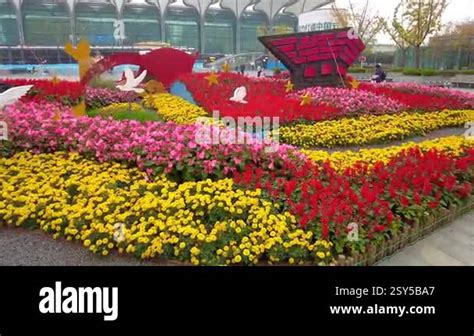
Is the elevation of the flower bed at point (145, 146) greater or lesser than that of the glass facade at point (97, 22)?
lesser

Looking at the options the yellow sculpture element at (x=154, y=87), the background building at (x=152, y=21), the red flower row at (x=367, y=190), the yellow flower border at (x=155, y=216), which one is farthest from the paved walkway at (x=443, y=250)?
the background building at (x=152, y=21)

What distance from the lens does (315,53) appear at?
36.7 feet

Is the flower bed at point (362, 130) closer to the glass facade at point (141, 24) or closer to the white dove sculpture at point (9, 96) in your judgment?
the white dove sculpture at point (9, 96)

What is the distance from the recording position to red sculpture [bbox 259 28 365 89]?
11.2m

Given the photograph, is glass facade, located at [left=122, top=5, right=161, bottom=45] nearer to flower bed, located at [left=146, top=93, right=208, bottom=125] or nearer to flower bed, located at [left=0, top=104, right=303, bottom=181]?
flower bed, located at [left=146, top=93, right=208, bottom=125]

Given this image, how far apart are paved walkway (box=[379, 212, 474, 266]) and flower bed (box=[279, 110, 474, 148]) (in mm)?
3015

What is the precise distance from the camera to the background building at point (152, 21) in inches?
1889

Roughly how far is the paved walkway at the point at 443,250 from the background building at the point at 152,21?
46.6 meters

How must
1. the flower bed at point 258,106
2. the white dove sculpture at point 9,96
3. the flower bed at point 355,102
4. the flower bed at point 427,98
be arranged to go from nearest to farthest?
Result: the white dove sculpture at point 9,96 < the flower bed at point 258,106 < the flower bed at point 355,102 < the flower bed at point 427,98

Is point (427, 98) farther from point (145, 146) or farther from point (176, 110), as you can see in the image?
point (145, 146)

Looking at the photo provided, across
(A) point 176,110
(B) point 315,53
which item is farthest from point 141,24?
(A) point 176,110

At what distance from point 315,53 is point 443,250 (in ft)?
29.4

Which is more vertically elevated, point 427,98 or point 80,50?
point 80,50

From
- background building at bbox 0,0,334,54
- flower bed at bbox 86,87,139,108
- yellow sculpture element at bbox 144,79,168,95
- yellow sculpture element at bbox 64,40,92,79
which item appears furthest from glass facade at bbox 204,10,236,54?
yellow sculpture element at bbox 64,40,92,79
